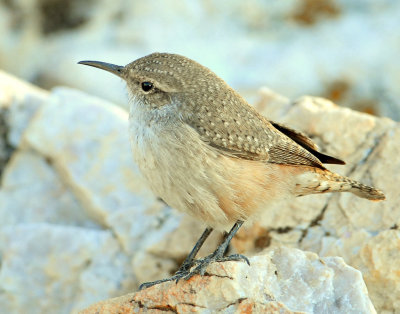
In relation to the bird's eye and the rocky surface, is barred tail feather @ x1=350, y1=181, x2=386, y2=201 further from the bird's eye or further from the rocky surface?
the bird's eye

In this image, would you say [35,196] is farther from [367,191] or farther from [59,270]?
[367,191]

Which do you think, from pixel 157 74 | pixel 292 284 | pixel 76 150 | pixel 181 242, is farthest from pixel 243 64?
pixel 292 284

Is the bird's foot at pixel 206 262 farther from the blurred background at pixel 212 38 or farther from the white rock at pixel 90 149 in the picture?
the blurred background at pixel 212 38

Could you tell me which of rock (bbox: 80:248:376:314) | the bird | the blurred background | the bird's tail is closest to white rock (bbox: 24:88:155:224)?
the bird

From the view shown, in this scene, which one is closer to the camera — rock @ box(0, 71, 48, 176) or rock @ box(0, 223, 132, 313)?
rock @ box(0, 223, 132, 313)

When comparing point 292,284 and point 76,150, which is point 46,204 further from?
point 292,284

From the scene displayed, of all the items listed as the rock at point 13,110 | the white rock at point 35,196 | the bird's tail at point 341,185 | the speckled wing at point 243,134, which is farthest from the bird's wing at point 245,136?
the rock at point 13,110
